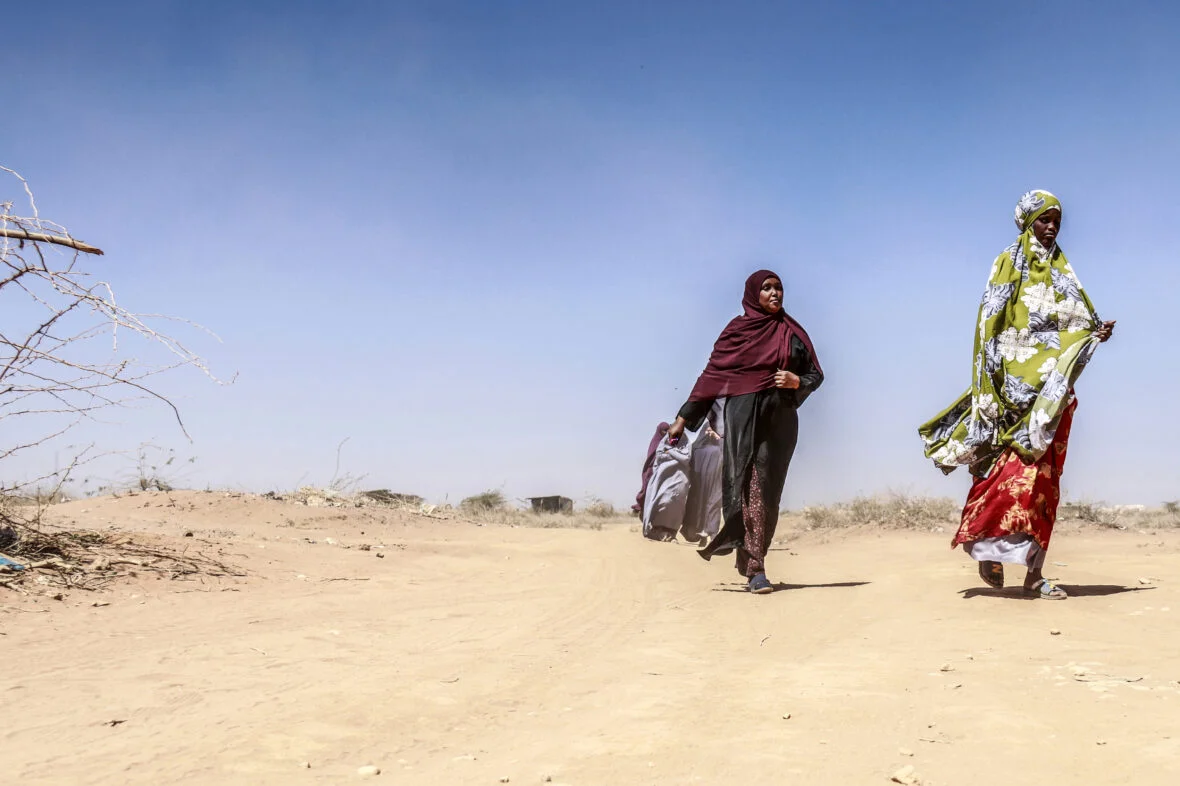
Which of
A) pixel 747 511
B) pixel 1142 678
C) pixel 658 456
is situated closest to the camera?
pixel 1142 678

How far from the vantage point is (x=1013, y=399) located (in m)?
6.45

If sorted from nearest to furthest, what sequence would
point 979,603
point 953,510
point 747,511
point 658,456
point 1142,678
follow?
point 1142,678 → point 979,603 → point 747,511 → point 658,456 → point 953,510

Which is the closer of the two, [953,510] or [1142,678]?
[1142,678]

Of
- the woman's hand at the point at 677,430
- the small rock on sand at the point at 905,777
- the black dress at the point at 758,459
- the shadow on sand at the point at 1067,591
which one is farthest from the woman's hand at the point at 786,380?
the small rock on sand at the point at 905,777

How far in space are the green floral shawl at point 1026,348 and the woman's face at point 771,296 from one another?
1.49m

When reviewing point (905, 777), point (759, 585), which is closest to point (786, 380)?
point (759, 585)

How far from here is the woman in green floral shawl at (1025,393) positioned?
244 inches

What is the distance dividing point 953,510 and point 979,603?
1013 cm

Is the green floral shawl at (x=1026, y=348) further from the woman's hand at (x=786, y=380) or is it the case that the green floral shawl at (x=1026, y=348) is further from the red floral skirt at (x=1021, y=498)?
the woman's hand at (x=786, y=380)

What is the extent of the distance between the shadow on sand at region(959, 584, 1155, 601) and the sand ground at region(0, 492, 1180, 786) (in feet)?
0.18

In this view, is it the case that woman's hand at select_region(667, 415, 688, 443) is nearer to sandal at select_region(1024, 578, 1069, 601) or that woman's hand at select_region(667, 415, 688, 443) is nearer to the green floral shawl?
the green floral shawl

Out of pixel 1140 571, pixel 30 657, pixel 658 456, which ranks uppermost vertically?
pixel 658 456

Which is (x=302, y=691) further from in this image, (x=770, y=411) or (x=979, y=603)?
(x=770, y=411)

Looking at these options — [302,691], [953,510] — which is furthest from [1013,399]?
[953,510]
